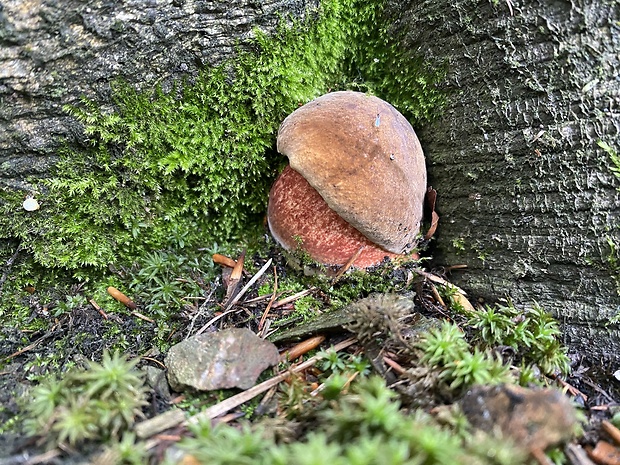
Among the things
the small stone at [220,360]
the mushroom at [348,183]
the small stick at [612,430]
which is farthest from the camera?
the mushroom at [348,183]

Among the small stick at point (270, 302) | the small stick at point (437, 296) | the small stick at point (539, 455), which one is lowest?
the small stick at point (437, 296)

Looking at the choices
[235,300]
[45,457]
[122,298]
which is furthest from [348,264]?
[45,457]

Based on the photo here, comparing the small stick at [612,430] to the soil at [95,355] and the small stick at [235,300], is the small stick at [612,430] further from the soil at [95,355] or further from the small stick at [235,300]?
the small stick at [235,300]

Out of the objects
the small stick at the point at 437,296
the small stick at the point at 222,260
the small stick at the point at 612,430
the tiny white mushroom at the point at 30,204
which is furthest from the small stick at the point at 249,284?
the small stick at the point at 612,430

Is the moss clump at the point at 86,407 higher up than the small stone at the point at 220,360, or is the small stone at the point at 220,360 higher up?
the moss clump at the point at 86,407

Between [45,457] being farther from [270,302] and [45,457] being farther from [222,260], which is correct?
[222,260]

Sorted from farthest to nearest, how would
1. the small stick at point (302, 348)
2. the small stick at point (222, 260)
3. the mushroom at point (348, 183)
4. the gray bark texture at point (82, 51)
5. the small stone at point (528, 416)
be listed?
1. the small stick at point (222, 260)
2. the mushroom at point (348, 183)
3. the small stick at point (302, 348)
4. the gray bark texture at point (82, 51)
5. the small stone at point (528, 416)

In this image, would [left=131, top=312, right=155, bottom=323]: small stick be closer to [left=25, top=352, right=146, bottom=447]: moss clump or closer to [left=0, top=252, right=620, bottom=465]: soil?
[left=0, top=252, right=620, bottom=465]: soil
